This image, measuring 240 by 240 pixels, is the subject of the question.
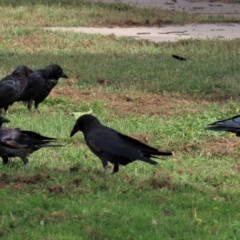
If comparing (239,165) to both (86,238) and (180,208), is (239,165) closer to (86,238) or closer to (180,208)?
(180,208)

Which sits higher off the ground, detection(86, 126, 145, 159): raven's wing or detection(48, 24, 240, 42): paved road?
detection(86, 126, 145, 159): raven's wing

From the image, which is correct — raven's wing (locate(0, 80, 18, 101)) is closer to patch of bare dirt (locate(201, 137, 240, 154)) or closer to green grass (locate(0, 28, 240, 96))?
green grass (locate(0, 28, 240, 96))

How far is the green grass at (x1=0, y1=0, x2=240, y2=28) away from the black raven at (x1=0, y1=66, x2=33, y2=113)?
26.8ft

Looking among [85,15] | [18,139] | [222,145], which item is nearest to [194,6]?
[85,15]

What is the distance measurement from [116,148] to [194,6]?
57.5 ft

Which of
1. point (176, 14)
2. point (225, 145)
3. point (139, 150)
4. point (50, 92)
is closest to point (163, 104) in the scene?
point (50, 92)

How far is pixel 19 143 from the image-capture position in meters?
7.92

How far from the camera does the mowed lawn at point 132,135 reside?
20.5 ft

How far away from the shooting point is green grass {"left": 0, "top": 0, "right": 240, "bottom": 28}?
19812mm

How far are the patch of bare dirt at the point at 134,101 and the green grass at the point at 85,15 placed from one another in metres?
7.13

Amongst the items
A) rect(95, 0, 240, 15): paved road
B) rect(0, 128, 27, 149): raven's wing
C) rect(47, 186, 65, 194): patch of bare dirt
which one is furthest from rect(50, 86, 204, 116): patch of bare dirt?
rect(95, 0, 240, 15): paved road

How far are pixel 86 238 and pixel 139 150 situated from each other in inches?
66.5

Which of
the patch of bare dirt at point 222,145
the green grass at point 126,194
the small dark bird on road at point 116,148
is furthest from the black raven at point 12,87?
the small dark bird on road at point 116,148

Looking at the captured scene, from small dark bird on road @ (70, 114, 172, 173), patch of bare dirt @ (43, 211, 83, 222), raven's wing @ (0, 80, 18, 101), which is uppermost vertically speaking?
small dark bird on road @ (70, 114, 172, 173)
